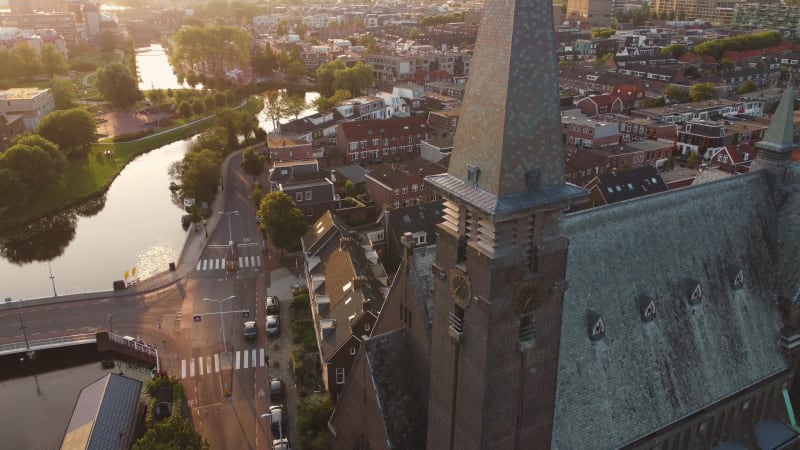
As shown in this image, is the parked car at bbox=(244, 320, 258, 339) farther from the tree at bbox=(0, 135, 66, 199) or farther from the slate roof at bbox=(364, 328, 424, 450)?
the tree at bbox=(0, 135, 66, 199)

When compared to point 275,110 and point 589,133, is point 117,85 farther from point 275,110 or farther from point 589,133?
point 589,133

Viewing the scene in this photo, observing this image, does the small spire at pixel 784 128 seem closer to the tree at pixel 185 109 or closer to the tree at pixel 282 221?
the tree at pixel 282 221

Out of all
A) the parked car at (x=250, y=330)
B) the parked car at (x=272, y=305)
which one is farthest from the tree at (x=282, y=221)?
the parked car at (x=250, y=330)

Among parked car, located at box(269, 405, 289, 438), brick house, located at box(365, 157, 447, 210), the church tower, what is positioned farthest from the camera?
brick house, located at box(365, 157, 447, 210)

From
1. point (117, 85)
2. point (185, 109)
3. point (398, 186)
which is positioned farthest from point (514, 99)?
point (117, 85)

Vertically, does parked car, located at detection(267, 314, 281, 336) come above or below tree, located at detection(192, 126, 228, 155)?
below

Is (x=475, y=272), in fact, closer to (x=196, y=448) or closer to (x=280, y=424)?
(x=196, y=448)

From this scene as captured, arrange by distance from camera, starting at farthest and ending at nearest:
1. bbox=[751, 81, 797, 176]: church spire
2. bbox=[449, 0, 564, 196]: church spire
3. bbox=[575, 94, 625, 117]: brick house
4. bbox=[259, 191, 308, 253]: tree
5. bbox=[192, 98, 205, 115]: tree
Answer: bbox=[192, 98, 205, 115]: tree < bbox=[575, 94, 625, 117]: brick house < bbox=[259, 191, 308, 253]: tree < bbox=[751, 81, 797, 176]: church spire < bbox=[449, 0, 564, 196]: church spire

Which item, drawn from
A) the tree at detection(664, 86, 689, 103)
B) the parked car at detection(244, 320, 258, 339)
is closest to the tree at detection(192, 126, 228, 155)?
the parked car at detection(244, 320, 258, 339)
